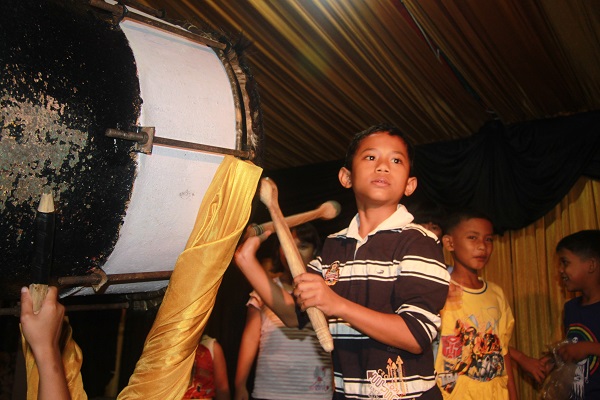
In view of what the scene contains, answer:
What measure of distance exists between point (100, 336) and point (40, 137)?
3921 millimetres

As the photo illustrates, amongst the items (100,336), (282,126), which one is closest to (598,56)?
(282,126)

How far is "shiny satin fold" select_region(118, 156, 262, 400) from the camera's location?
1.14 meters

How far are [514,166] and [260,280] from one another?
2423mm

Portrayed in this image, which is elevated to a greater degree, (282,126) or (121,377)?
(282,126)

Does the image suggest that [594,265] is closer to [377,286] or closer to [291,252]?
[377,286]

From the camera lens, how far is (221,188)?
1.19 metres

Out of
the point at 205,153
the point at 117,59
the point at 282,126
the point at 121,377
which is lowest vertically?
the point at 121,377

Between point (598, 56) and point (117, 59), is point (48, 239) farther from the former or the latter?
point (598, 56)

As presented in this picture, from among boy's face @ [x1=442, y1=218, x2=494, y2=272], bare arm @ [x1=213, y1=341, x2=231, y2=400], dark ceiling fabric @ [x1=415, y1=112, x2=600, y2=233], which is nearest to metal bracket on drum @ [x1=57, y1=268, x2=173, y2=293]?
bare arm @ [x1=213, y1=341, x2=231, y2=400]

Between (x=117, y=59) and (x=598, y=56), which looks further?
(x=598, y=56)

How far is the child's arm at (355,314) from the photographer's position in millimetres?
1168

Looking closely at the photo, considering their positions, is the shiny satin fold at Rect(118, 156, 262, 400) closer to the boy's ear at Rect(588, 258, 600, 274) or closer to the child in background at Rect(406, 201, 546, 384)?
the child in background at Rect(406, 201, 546, 384)

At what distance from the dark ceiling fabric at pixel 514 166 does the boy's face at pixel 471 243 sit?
90cm

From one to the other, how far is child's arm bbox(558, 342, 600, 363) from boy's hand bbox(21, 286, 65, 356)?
224 cm
